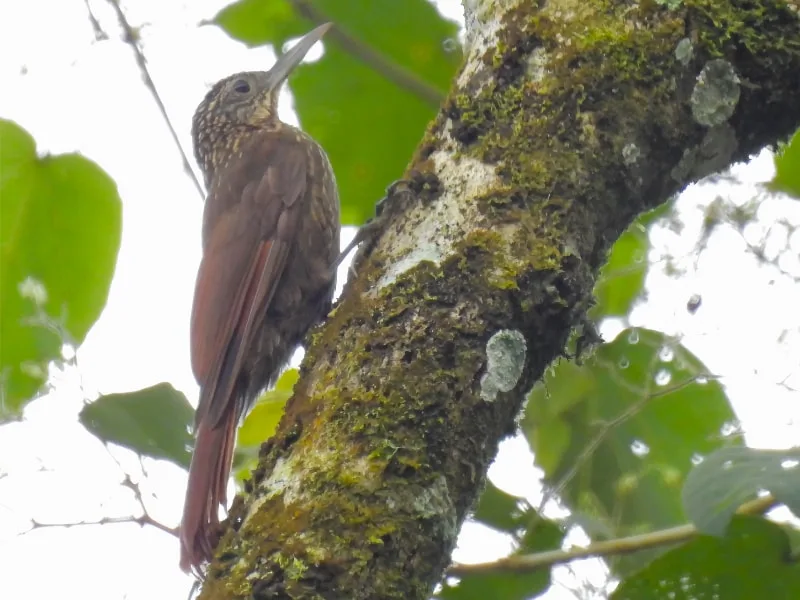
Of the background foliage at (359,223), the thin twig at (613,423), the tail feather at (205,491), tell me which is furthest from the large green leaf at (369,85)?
the thin twig at (613,423)

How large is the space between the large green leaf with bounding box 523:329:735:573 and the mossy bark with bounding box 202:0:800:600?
408mm

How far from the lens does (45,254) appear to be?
2025 mm

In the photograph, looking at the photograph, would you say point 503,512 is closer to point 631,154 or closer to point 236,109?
point 631,154

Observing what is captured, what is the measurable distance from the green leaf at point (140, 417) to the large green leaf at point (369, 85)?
61 centimetres

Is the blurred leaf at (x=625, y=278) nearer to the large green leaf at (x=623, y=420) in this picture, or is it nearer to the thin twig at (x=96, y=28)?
the large green leaf at (x=623, y=420)

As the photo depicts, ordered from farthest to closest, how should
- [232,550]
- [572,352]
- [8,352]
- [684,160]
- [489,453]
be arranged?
1. [572,352]
2. [8,352]
3. [684,160]
4. [489,453]
5. [232,550]

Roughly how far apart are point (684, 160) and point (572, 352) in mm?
525

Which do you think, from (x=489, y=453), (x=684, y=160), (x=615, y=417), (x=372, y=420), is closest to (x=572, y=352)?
(x=615, y=417)

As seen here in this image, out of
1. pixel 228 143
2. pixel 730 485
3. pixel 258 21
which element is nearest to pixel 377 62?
pixel 258 21

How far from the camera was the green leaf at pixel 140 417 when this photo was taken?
A: 1.82m

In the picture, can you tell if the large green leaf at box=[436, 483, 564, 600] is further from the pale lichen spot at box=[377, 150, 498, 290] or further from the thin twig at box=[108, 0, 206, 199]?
the thin twig at box=[108, 0, 206, 199]

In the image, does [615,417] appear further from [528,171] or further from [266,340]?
[266,340]

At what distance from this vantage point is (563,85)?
1.65 meters

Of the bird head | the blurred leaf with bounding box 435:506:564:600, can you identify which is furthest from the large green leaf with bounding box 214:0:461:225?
the bird head
